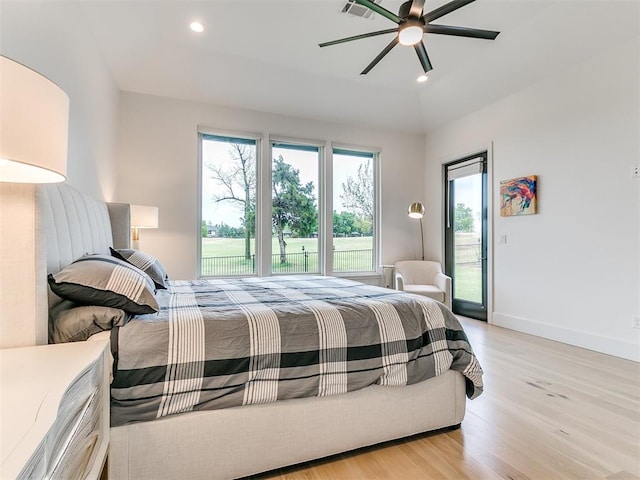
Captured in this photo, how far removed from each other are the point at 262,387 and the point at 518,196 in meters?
3.82

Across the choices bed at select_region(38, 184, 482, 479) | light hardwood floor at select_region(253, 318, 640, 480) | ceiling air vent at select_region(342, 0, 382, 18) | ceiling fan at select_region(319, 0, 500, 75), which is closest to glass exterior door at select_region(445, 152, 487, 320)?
light hardwood floor at select_region(253, 318, 640, 480)

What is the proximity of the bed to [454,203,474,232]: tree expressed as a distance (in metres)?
3.29

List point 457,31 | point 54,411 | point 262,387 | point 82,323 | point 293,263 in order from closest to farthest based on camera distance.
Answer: point 54,411 → point 82,323 → point 262,387 → point 457,31 → point 293,263

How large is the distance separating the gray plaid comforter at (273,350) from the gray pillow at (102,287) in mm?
79

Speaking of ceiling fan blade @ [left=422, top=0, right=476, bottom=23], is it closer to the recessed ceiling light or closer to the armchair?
the recessed ceiling light

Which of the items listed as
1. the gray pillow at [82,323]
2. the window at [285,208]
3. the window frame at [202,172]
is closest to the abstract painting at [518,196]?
the window at [285,208]

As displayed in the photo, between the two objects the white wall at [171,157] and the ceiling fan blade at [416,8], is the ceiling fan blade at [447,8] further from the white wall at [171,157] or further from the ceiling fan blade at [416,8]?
the white wall at [171,157]

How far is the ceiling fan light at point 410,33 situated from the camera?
2362 mm

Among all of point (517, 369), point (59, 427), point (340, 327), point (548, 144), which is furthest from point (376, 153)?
point (59, 427)

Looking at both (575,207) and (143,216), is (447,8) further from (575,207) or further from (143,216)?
(143,216)

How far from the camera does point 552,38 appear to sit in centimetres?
324

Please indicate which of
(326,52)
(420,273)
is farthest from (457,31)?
(420,273)

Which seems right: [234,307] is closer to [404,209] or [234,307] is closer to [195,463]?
[195,463]

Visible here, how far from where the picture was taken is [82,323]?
4.21ft
